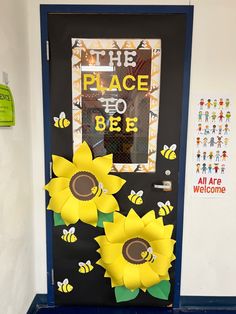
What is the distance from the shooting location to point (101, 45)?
2.00 meters

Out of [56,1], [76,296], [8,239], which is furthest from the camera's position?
[76,296]

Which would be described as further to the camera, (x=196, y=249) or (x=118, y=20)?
(x=196, y=249)

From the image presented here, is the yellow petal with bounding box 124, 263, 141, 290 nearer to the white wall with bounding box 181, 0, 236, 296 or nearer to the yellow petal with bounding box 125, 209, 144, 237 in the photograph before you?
the yellow petal with bounding box 125, 209, 144, 237

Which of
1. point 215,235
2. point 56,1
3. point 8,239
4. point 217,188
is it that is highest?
point 56,1

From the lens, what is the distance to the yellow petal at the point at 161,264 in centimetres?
200

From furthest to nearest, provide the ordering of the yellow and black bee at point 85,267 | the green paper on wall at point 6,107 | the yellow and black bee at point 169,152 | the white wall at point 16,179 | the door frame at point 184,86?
Result: 1. the yellow and black bee at point 85,267
2. the yellow and black bee at point 169,152
3. the door frame at point 184,86
4. the white wall at point 16,179
5. the green paper on wall at point 6,107

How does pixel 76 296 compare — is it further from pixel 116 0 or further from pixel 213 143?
pixel 116 0

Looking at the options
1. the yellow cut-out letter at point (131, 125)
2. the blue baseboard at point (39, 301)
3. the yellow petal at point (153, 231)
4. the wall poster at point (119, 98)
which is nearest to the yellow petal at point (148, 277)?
the yellow petal at point (153, 231)

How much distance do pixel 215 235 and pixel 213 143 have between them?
69 cm

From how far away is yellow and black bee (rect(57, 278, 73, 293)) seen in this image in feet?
7.29

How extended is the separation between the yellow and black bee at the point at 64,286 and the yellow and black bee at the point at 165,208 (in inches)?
34.8

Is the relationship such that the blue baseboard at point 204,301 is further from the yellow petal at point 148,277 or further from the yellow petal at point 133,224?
the yellow petal at point 133,224

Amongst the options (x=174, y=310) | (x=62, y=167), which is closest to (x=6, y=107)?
(x=62, y=167)

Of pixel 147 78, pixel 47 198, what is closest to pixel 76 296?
pixel 47 198
